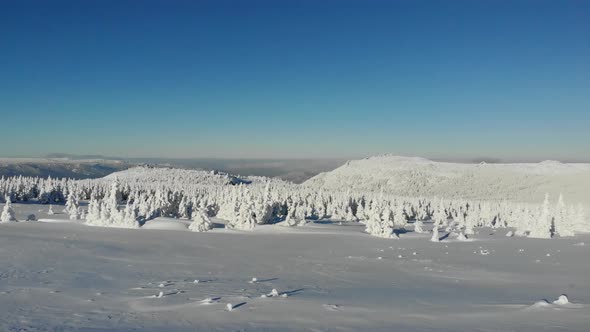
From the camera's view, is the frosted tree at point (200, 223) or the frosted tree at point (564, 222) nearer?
the frosted tree at point (200, 223)

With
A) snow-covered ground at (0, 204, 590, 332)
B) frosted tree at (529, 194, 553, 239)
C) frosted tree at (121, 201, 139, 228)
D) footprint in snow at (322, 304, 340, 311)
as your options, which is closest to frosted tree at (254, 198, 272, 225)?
frosted tree at (121, 201, 139, 228)

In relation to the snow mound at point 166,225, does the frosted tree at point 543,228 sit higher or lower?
higher

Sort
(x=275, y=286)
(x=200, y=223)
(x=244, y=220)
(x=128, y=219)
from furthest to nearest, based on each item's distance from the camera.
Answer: (x=244, y=220), (x=128, y=219), (x=200, y=223), (x=275, y=286)

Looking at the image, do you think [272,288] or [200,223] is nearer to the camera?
[272,288]

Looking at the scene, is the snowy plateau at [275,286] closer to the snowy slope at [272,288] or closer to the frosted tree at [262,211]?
the snowy slope at [272,288]

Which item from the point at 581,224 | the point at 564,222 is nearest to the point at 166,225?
the point at 564,222

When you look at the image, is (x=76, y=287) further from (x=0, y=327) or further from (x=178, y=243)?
(x=178, y=243)

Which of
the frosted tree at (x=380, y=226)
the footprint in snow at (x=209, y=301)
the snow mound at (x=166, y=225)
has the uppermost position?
the footprint in snow at (x=209, y=301)

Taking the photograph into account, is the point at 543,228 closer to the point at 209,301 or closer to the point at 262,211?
the point at 262,211

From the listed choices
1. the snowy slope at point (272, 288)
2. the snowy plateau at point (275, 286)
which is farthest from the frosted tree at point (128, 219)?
the snowy slope at point (272, 288)

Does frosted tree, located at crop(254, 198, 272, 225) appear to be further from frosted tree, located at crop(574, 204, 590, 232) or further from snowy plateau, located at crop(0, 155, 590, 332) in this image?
frosted tree, located at crop(574, 204, 590, 232)
